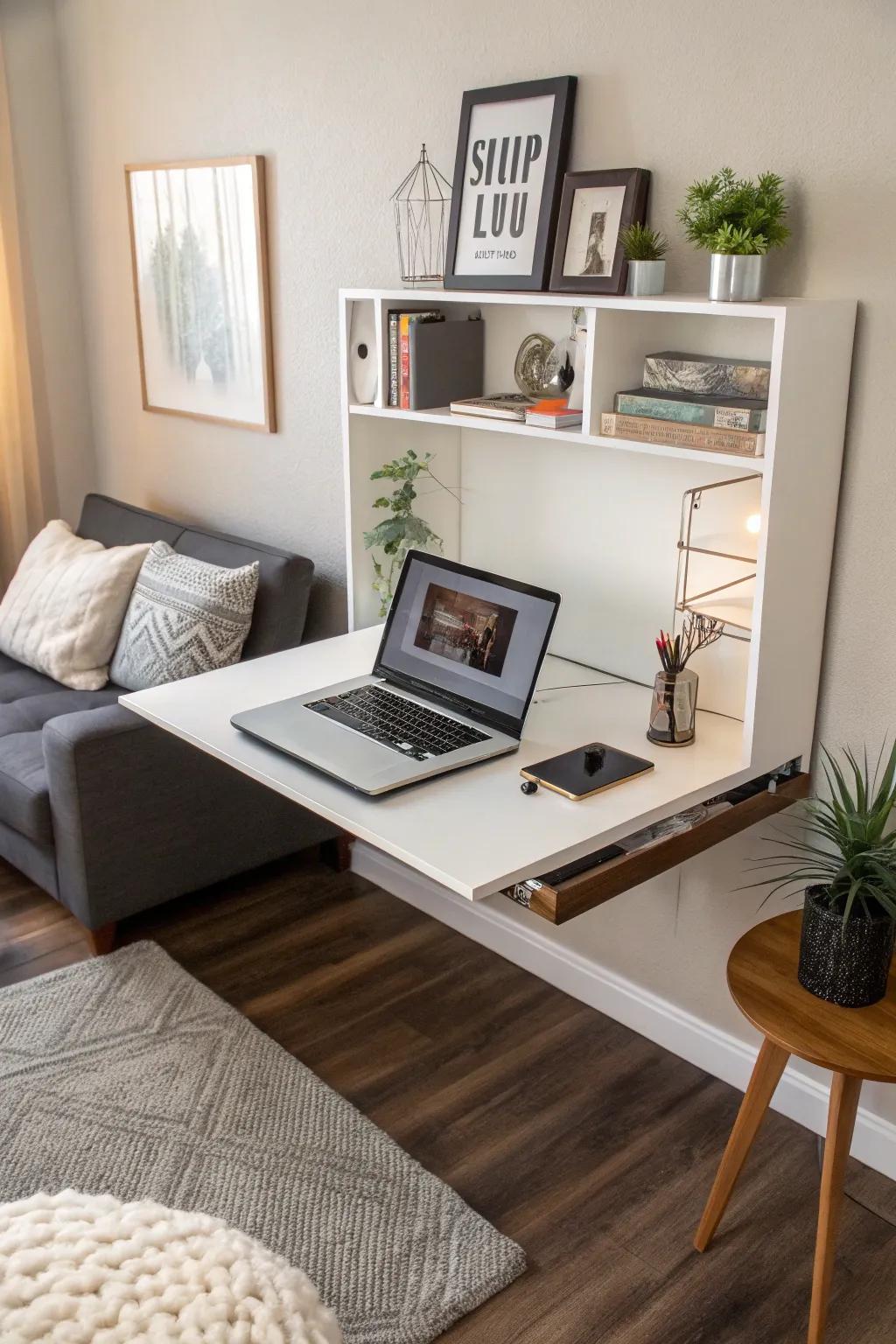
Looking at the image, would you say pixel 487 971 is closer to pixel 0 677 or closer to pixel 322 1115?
pixel 322 1115

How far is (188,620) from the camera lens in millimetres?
2863

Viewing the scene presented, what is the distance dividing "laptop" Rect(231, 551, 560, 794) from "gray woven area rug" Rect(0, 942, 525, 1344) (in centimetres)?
72

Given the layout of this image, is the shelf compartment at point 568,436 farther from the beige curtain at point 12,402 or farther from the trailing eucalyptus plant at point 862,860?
the beige curtain at point 12,402

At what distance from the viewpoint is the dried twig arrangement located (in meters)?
1.96

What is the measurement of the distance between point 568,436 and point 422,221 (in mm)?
807

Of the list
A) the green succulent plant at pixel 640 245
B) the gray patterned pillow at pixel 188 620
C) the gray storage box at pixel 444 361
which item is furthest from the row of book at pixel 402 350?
the gray patterned pillow at pixel 188 620

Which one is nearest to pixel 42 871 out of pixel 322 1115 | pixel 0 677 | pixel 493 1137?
pixel 0 677

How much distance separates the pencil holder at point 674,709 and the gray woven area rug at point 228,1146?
2.78 ft

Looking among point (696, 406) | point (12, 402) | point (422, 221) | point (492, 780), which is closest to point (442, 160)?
point (422, 221)

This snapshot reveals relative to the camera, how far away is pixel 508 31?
2199 mm

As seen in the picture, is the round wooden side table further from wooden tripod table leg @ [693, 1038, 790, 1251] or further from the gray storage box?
the gray storage box

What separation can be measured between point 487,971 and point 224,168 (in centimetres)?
206

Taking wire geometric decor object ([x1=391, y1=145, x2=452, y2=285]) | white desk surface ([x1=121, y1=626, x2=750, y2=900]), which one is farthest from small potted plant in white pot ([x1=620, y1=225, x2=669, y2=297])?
white desk surface ([x1=121, y1=626, x2=750, y2=900])

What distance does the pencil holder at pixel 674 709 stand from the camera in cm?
195
